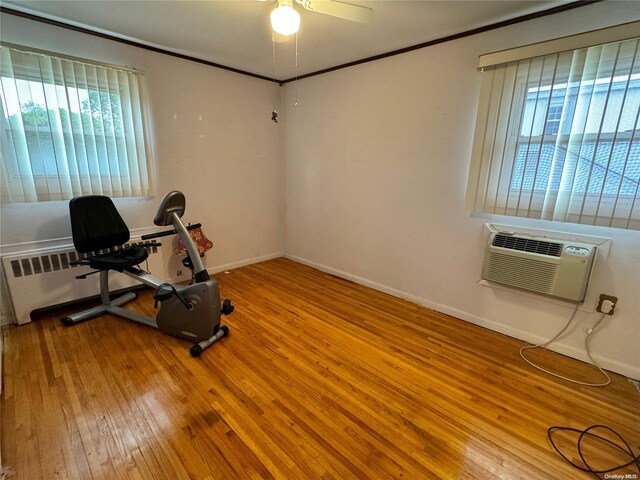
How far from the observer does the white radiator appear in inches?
89.4

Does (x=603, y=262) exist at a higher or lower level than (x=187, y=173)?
lower

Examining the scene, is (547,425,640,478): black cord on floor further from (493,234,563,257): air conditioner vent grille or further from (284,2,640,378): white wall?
(493,234,563,257): air conditioner vent grille

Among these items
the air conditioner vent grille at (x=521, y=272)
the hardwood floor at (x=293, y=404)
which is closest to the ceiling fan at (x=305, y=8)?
the air conditioner vent grille at (x=521, y=272)

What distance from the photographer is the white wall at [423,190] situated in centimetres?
193

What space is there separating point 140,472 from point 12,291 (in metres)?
1.98

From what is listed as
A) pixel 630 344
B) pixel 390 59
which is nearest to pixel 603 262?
pixel 630 344

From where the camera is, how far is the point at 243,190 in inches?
145

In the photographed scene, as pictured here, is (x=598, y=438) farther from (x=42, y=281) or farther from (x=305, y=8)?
(x=42, y=281)

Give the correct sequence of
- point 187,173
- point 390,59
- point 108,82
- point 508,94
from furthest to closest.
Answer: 1. point 187,173
2. point 390,59
3. point 108,82
4. point 508,94

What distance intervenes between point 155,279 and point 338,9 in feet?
7.48

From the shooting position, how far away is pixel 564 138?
1925 millimetres

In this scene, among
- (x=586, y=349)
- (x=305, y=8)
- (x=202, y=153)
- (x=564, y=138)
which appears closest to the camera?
(x=305, y=8)

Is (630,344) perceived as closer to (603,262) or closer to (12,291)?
(603,262)

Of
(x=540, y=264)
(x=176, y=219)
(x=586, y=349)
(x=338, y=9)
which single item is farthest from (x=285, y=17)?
(x=586, y=349)
